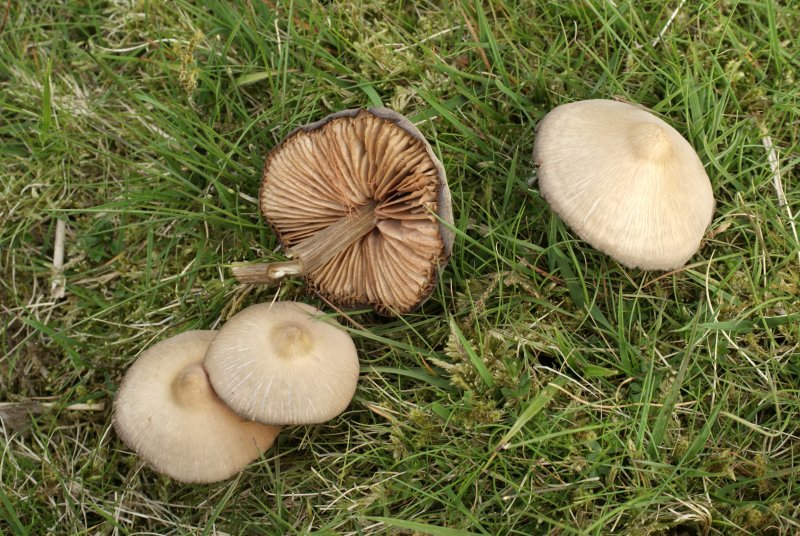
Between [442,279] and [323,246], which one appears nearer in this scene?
[323,246]

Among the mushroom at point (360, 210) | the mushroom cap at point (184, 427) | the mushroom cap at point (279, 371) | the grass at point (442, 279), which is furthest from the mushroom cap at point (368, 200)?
the mushroom cap at point (184, 427)

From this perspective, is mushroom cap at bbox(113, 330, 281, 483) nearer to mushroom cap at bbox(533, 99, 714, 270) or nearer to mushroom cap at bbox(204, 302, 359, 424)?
mushroom cap at bbox(204, 302, 359, 424)

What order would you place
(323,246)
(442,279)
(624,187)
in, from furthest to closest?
(442,279) < (323,246) < (624,187)

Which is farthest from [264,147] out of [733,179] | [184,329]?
[733,179]

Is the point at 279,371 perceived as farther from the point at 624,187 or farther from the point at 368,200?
the point at 624,187

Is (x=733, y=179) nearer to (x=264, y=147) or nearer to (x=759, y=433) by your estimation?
(x=759, y=433)

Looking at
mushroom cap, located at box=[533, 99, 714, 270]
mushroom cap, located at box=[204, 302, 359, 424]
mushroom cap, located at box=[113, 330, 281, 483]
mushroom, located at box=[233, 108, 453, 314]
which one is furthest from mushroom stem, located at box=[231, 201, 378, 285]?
mushroom cap, located at box=[533, 99, 714, 270]

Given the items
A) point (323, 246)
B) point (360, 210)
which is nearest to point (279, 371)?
point (323, 246)

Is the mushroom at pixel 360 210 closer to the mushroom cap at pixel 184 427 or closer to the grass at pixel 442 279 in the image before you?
the grass at pixel 442 279
